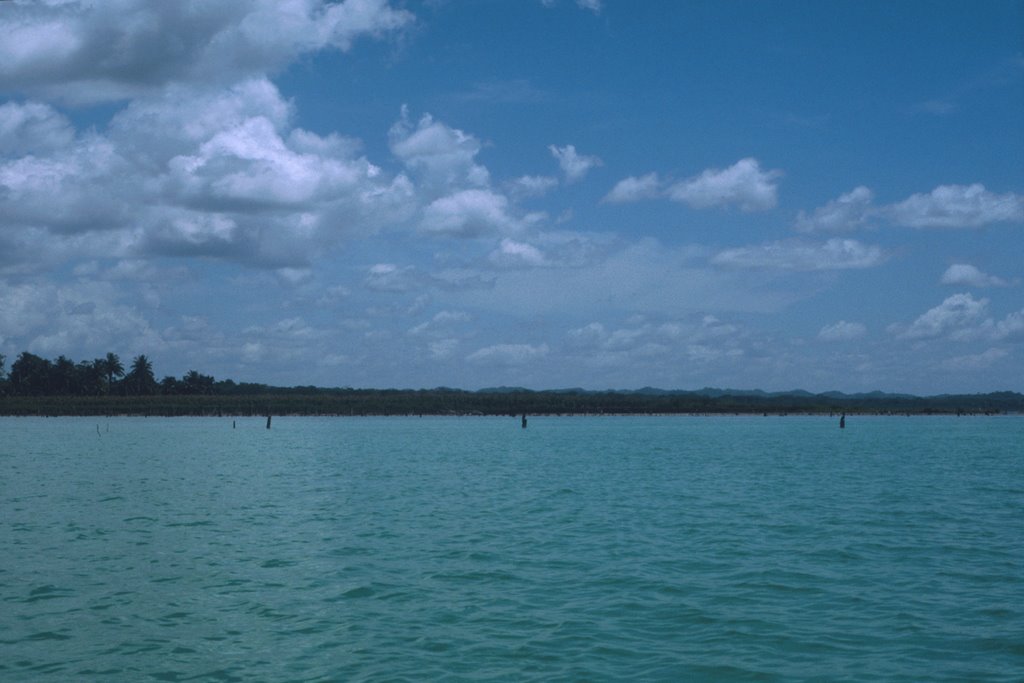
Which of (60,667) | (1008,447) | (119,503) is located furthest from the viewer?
(1008,447)

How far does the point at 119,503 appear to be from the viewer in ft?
126

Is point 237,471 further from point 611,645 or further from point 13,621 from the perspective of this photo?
point 611,645

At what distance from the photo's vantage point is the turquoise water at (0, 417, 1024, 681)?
15867 millimetres

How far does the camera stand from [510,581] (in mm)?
22094

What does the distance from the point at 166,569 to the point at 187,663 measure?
28.5ft

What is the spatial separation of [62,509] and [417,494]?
46.9 ft

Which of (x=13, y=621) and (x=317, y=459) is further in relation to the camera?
(x=317, y=459)

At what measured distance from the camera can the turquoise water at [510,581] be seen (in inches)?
625

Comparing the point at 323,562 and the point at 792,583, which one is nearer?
the point at 792,583

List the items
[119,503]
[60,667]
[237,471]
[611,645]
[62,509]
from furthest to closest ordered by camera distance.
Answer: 1. [237,471]
2. [119,503]
3. [62,509]
4. [611,645]
5. [60,667]

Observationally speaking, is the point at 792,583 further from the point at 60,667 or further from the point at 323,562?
the point at 60,667

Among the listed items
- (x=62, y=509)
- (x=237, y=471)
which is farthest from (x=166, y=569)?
(x=237, y=471)

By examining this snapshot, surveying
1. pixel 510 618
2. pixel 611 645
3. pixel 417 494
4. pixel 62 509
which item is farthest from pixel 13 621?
pixel 417 494

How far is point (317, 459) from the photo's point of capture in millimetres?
67438
